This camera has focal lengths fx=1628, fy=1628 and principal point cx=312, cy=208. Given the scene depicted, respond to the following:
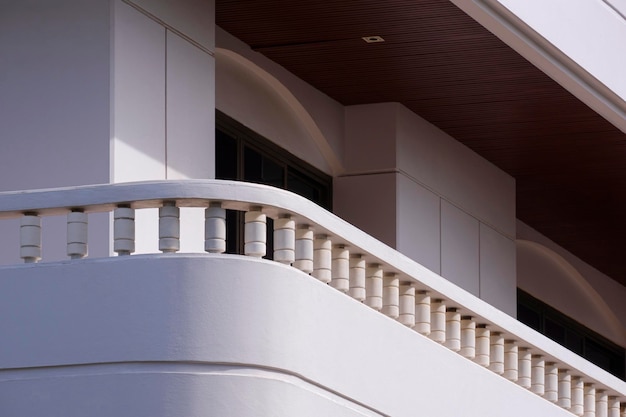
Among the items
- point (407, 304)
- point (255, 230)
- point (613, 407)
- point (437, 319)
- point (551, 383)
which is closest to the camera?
point (255, 230)

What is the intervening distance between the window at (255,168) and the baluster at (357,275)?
319 cm

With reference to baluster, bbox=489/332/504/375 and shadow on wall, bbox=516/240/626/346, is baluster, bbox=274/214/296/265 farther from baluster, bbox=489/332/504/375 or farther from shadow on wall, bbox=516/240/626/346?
shadow on wall, bbox=516/240/626/346

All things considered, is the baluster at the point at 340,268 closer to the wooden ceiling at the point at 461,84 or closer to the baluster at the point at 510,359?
the baluster at the point at 510,359

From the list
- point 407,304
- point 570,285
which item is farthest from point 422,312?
point 570,285

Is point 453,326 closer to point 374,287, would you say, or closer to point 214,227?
point 374,287

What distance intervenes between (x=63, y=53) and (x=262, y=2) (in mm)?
2144

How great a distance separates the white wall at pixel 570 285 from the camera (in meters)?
19.6

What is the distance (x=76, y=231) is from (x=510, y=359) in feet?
12.9

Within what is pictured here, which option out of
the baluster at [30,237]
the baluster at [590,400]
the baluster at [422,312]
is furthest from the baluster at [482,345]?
the baluster at [30,237]

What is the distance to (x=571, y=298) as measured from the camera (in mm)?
20828

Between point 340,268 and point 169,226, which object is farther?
point 340,268

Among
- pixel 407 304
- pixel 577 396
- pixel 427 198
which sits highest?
pixel 427 198

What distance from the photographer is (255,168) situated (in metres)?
13.9

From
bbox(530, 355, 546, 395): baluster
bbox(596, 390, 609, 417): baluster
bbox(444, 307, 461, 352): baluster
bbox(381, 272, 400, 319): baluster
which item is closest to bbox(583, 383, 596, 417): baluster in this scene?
bbox(596, 390, 609, 417): baluster
